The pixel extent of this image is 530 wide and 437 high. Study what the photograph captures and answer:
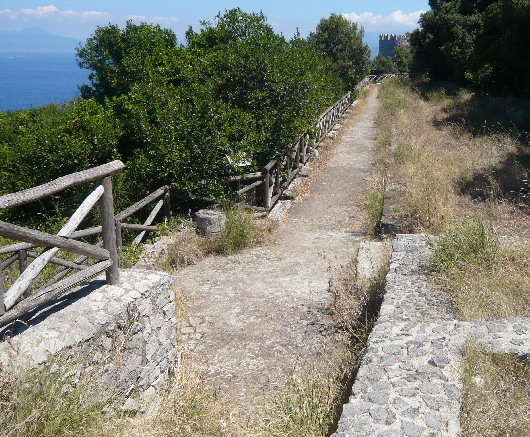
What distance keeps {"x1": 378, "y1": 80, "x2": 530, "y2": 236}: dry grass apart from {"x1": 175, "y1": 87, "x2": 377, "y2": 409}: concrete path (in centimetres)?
150

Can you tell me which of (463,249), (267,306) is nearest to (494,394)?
(463,249)

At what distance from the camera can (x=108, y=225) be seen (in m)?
4.39

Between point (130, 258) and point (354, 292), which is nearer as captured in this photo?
point (354, 292)

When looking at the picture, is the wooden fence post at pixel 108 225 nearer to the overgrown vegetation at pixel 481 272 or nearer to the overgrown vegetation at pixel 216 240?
the overgrown vegetation at pixel 481 272

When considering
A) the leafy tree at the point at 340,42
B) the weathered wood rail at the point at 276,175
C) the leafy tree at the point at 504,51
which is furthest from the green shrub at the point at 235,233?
the leafy tree at the point at 340,42

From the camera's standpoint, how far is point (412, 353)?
12.9 feet

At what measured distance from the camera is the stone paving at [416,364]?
3.19 meters

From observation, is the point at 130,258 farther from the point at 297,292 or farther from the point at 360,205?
the point at 360,205

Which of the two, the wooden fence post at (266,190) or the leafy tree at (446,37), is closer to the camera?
the wooden fence post at (266,190)

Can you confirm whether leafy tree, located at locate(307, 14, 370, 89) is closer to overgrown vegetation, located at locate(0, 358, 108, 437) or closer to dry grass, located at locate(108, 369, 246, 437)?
dry grass, located at locate(108, 369, 246, 437)

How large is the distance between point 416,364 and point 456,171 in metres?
8.14

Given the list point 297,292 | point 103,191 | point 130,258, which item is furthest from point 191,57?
point 103,191

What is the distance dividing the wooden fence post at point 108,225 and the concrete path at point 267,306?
1521 mm

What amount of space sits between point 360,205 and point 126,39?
34.2 feet
